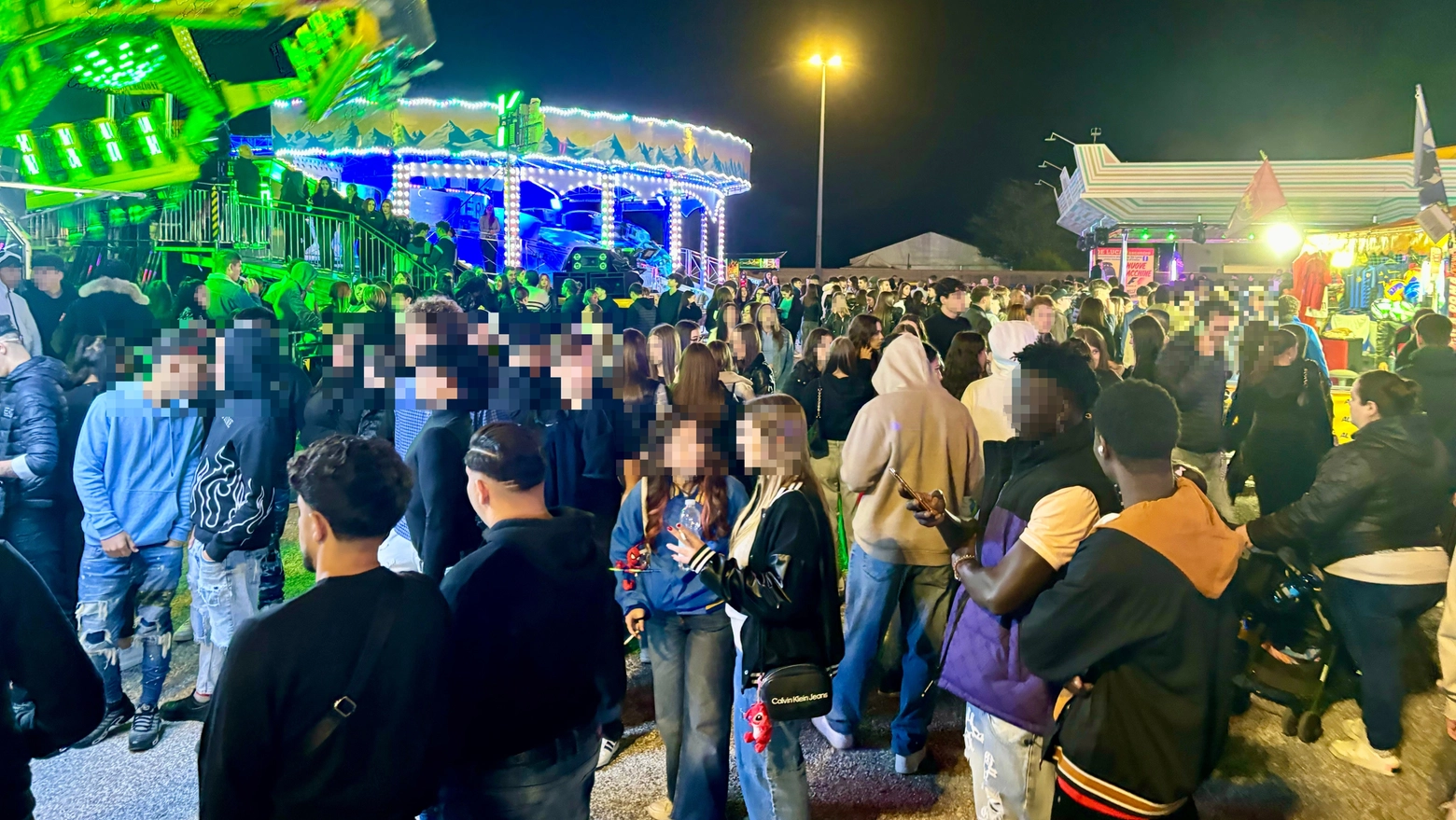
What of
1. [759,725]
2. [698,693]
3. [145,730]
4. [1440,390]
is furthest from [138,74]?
[1440,390]

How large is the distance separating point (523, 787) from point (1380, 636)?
13.0 ft

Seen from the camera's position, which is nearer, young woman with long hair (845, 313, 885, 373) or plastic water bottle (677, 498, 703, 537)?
plastic water bottle (677, 498, 703, 537)

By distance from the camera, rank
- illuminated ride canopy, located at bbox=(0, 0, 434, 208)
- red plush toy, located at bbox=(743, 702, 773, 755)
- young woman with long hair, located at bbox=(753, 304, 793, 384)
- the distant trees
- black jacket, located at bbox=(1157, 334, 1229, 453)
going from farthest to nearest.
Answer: the distant trees
illuminated ride canopy, located at bbox=(0, 0, 434, 208)
young woman with long hair, located at bbox=(753, 304, 793, 384)
black jacket, located at bbox=(1157, 334, 1229, 453)
red plush toy, located at bbox=(743, 702, 773, 755)

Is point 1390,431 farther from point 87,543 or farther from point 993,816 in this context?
point 87,543

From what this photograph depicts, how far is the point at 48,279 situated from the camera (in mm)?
8312

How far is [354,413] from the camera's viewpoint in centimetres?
474

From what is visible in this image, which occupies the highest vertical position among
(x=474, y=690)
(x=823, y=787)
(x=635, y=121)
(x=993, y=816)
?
(x=635, y=121)

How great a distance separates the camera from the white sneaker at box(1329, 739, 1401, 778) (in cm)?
432

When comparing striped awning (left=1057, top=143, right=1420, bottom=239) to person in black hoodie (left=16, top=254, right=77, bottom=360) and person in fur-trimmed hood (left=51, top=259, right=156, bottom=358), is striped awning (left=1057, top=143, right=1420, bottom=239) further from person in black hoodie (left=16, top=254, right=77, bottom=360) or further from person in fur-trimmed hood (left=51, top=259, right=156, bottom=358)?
person in black hoodie (left=16, top=254, right=77, bottom=360)

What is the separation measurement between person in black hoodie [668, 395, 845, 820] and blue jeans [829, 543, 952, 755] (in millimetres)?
1159

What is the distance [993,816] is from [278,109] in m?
21.6

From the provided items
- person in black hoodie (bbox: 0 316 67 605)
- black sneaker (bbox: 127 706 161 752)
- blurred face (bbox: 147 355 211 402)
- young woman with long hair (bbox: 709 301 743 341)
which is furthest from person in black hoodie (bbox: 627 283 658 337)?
black sneaker (bbox: 127 706 161 752)

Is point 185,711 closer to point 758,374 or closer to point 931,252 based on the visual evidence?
point 758,374

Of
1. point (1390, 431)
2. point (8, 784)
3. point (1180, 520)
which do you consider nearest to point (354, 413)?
point (8, 784)
